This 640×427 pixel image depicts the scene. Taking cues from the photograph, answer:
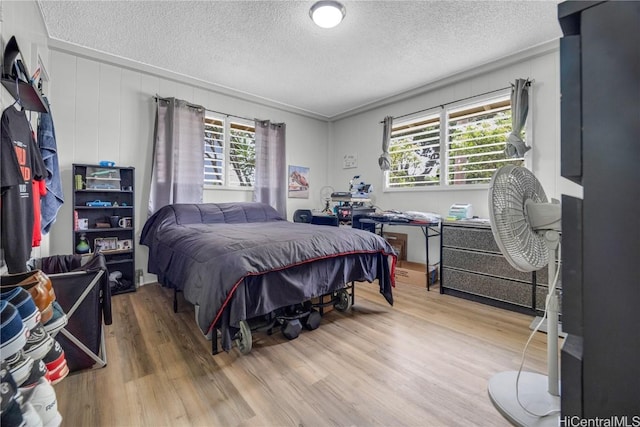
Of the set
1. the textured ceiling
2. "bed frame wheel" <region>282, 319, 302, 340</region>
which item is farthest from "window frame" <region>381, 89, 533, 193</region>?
"bed frame wheel" <region>282, 319, 302, 340</region>

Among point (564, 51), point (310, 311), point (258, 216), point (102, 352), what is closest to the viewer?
point (564, 51)

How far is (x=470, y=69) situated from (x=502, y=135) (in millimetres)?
826

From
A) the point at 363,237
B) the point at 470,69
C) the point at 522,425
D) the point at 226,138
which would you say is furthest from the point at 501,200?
the point at 226,138

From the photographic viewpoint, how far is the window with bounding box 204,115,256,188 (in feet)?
12.7

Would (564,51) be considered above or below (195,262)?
above

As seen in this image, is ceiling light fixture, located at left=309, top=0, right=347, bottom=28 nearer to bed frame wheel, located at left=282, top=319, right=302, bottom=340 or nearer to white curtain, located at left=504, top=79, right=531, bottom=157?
white curtain, located at left=504, top=79, right=531, bottom=157

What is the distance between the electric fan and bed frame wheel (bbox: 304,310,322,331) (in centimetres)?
119

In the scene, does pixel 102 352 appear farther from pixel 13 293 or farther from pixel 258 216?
pixel 258 216

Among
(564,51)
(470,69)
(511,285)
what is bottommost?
(511,285)

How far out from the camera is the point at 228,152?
402 cm

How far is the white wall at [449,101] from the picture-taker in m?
2.81

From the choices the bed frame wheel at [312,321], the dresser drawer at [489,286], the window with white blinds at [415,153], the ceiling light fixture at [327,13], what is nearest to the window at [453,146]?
the window with white blinds at [415,153]

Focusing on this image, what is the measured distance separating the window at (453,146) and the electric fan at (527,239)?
216 centimetres

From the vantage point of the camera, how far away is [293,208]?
479 centimetres
